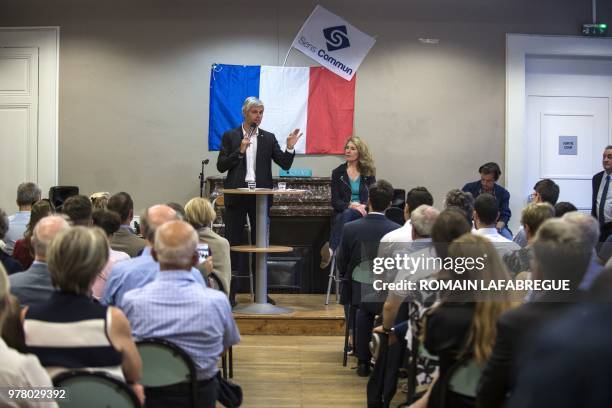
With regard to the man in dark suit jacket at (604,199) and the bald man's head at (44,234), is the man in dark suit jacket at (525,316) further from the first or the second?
the man in dark suit jacket at (604,199)

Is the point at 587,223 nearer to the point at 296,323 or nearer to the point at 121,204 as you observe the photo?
the point at 121,204

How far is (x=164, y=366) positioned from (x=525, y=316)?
1.36 m

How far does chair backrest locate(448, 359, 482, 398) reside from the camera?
8.91ft

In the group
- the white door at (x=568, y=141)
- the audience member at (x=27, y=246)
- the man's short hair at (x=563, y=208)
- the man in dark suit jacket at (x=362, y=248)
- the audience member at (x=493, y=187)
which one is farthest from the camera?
the white door at (x=568, y=141)

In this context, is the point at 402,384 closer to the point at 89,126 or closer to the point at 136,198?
the point at 136,198

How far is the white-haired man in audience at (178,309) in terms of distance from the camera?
2.98 meters

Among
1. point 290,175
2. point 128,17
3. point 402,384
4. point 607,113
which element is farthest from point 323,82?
point 402,384

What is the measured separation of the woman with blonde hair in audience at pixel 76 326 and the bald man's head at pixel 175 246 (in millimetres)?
409

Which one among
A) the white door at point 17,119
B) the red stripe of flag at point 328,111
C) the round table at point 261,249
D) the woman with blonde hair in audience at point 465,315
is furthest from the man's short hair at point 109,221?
the white door at point 17,119

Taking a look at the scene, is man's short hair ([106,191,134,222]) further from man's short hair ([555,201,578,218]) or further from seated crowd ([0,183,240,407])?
man's short hair ([555,201,578,218])

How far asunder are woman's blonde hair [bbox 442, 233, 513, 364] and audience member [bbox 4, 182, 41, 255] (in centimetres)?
366

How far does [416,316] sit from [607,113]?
268 inches

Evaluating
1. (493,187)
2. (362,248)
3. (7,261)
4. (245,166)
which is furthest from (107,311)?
(493,187)

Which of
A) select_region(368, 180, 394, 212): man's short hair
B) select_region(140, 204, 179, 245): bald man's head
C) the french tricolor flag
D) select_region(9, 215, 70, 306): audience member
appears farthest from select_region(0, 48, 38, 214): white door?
select_region(9, 215, 70, 306): audience member
